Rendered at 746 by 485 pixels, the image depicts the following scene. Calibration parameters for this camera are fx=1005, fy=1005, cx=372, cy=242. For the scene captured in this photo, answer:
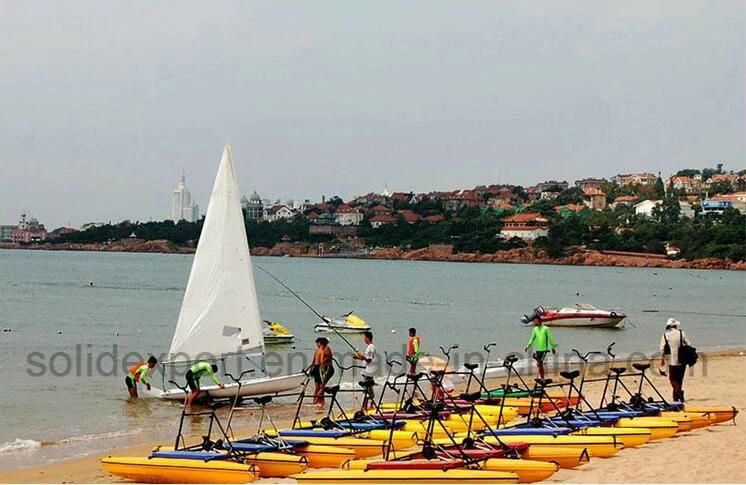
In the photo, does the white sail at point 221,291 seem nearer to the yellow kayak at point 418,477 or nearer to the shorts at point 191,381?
the shorts at point 191,381

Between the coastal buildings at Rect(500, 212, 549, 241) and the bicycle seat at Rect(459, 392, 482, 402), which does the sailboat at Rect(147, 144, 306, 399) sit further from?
the coastal buildings at Rect(500, 212, 549, 241)

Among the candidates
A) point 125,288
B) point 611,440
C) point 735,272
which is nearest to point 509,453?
point 611,440

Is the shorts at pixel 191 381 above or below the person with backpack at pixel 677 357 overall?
below

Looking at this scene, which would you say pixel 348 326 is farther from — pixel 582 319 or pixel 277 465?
pixel 277 465

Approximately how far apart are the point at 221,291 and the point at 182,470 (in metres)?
8.30

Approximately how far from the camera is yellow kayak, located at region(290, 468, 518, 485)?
11.2m

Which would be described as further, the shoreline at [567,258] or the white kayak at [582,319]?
the shoreline at [567,258]

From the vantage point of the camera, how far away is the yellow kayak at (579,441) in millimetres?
13227

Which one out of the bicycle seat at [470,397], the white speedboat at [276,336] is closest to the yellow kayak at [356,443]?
the bicycle seat at [470,397]

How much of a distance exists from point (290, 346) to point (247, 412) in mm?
17892

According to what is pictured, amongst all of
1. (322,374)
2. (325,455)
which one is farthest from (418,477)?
(322,374)

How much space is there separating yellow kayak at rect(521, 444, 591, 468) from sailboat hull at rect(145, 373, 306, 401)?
8595mm

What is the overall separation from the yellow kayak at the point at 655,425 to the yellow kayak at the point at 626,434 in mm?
282

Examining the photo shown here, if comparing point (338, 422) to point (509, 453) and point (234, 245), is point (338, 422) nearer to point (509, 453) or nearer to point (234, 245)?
point (509, 453)
